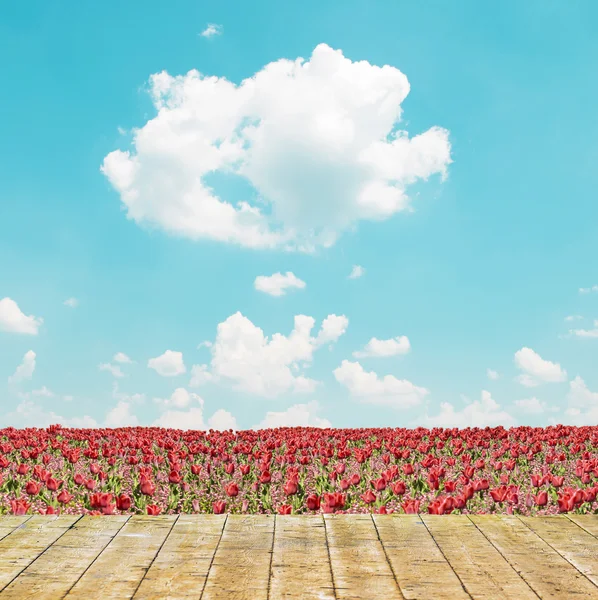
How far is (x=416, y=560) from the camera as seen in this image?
16.4 feet

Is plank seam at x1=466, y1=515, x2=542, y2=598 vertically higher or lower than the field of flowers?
lower

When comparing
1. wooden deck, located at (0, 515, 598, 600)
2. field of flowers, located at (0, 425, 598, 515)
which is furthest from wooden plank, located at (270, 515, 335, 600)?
field of flowers, located at (0, 425, 598, 515)

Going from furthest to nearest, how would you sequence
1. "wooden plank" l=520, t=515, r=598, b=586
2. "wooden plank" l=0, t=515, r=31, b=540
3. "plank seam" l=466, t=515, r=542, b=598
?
1. "wooden plank" l=0, t=515, r=31, b=540
2. "wooden plank" l=520, t=515, r=598, b=586
3. "plank seam" l=466, t=515, r=542, b=598

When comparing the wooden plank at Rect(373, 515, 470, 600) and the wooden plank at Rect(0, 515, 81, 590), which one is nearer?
the wooden plank at Rect(373, 515, 470, 600)

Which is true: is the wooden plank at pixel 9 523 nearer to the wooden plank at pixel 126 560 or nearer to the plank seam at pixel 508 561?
the wooden plank at pixel 126 560

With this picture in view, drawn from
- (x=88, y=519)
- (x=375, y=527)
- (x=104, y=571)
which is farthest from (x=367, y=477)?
(x=104, y=571)

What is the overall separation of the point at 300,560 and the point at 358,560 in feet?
1.42

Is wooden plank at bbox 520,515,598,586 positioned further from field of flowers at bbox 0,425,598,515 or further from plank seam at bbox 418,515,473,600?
plank seam at bbox 418,515,473,600

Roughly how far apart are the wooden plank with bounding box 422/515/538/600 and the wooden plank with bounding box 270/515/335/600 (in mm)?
954

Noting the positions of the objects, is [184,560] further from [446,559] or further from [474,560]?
[474,560]

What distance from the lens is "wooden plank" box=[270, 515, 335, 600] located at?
4387mm

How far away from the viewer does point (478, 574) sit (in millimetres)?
4750

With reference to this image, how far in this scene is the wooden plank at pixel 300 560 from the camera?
4.39 meters

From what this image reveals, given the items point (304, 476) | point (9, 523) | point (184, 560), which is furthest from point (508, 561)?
point (9, 523)
